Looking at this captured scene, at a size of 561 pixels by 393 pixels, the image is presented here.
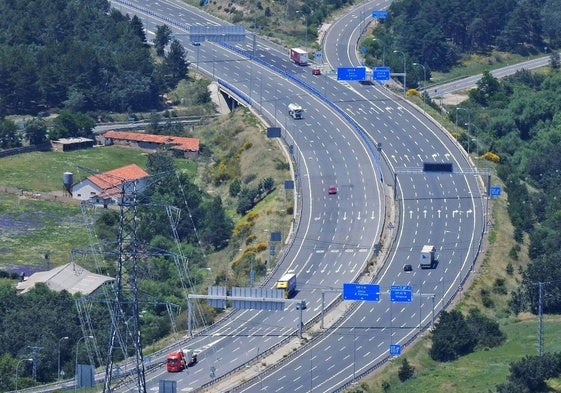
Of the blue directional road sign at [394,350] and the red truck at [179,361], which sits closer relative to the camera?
the red truck at [179,361]

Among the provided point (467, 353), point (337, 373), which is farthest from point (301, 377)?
point (467, 353)

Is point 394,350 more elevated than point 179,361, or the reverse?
point 394,350

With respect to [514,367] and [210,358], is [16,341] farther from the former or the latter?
[514,367]

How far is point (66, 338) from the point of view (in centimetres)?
19100

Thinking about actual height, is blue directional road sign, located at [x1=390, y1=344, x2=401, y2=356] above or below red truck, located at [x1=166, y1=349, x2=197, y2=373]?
above

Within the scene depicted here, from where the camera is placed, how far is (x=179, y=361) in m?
191

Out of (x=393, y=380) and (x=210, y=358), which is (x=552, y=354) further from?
(x=210, y=358)

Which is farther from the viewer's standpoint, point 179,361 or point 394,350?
point 394,350

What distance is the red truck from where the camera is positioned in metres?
190

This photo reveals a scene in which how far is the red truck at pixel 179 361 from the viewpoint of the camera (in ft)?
624

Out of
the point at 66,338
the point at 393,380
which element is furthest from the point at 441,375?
the point at 66,338

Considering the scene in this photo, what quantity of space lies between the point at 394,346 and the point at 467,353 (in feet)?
23.8

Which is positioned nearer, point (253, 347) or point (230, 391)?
point (230, 391)

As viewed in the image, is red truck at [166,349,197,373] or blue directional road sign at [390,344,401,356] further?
blue directional road sign at [390,344,401,356]
